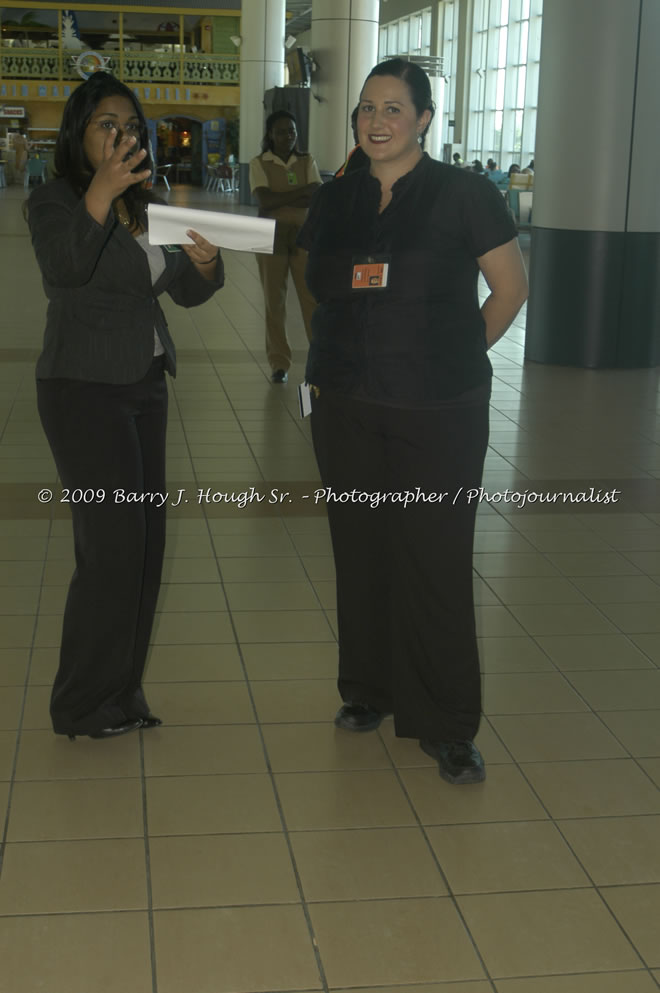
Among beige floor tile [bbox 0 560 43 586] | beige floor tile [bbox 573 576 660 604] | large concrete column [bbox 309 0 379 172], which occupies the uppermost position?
large concrete column [bbox 309 0 379 172]

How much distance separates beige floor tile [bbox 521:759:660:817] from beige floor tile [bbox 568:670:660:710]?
13.8 inches

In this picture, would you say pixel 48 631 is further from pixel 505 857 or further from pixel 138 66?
pixel 138 66

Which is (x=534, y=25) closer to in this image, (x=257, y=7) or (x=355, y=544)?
(x=257, y=7)

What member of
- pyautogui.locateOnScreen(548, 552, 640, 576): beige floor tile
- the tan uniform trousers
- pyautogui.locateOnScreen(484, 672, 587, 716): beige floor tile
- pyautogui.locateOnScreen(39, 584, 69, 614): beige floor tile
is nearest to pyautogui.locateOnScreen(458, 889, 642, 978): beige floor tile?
pyautogui.locateOnScreen(484, 672, 587, 716): beige floor tile

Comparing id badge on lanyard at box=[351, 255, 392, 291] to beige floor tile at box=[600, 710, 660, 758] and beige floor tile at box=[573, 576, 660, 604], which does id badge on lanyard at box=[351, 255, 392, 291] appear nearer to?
beige floor tile at box=[600, 710, 660, 758]

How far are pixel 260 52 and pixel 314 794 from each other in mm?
24077

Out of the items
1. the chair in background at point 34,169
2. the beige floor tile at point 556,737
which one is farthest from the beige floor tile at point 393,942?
the chair in background at point 34,169

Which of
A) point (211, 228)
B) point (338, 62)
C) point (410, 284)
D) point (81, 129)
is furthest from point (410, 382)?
point (338, 62)

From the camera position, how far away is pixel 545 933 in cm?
233

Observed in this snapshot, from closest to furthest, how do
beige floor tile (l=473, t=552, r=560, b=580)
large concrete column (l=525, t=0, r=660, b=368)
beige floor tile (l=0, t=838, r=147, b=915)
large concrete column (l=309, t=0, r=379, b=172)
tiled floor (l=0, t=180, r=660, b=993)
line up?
tiled floor (l=0, t=180, r=660, b=993) < beige floor tile (l=0, t=838, r=147, b=915) < beige floor tile (l=473, t=552, r=560, b=580) < large concrete column (l=525, t=0, r=660, b=368) < large concrete column (l=309, t=0, r=379, b=172)

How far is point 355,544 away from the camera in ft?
10.0

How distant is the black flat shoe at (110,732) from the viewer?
3078mm

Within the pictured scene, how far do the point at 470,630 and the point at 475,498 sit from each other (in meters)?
0.33

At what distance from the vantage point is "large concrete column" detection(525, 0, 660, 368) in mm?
8219
